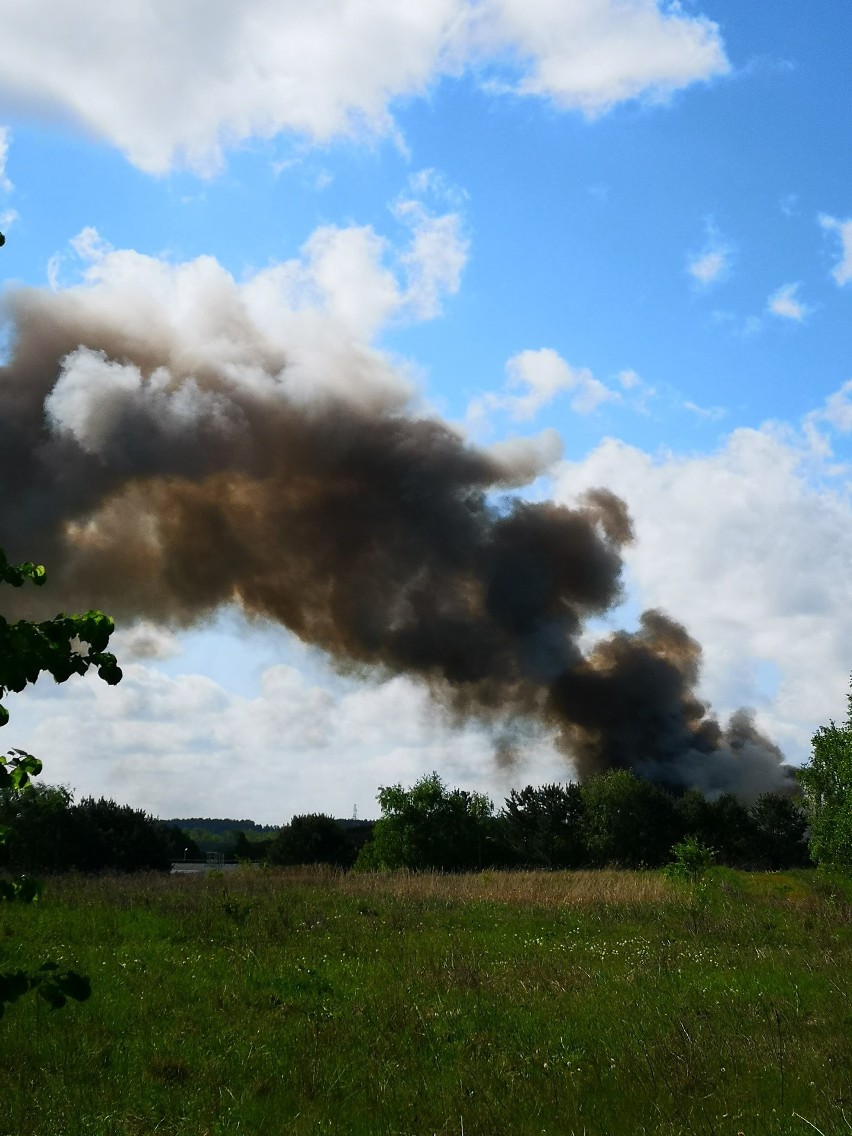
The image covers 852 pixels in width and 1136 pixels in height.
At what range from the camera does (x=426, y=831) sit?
43625mm

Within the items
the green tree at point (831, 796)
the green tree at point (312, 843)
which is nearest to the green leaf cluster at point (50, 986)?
the green tree at point (831, 796)

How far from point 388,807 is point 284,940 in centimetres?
2839

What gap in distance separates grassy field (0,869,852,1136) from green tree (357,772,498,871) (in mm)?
24262

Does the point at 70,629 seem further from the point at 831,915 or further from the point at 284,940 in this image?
the point at 831,915

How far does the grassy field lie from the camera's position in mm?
7309

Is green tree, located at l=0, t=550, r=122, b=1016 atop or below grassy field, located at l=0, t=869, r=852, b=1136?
atop

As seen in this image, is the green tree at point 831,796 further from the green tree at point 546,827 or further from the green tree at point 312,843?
the green tree at point 312,843

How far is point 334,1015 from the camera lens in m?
10.6

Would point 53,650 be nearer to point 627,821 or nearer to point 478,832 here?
point 478,832

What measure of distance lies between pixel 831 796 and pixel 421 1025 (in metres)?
40.4

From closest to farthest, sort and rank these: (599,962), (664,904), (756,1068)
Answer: (756,1068) → (599,962) → (664,904)

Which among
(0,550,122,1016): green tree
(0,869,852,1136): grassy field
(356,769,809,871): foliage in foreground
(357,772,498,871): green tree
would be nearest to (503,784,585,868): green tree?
(356,769,809,871): foliage in foreground

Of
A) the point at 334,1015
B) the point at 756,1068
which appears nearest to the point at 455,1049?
the point at 334,1015

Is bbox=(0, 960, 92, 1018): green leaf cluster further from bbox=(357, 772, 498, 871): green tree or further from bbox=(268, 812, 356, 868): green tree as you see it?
bbox=(268, 812, 356, 868): green tree
